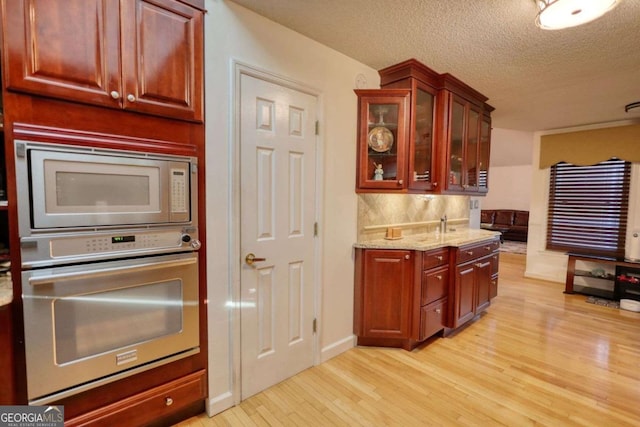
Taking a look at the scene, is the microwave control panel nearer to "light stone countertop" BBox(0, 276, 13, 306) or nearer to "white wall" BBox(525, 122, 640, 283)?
"light stone countertop" BBox(0, 276, 13, 306)

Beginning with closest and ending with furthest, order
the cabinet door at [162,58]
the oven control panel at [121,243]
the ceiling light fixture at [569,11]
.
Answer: the oven control panel at [121,243] < the cabinet door at [162,58] < the ceiling light fixture at [569,11]

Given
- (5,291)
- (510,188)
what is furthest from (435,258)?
(510,188)

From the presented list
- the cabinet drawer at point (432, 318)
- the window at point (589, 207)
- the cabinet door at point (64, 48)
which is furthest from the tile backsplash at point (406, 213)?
the cabinet door at point (64, 48)

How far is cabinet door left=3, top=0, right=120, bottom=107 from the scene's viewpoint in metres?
1.16

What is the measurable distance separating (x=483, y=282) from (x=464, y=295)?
0.48m

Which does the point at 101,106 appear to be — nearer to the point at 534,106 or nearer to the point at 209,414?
the point at 209,414

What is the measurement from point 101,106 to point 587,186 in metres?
5.87

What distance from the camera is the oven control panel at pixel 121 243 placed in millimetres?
1291

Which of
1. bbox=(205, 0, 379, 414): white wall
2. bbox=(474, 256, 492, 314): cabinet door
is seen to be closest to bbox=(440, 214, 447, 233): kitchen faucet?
bbox=(474, 256, 492, 314): cabinet door

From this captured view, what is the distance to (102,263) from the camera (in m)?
1.38

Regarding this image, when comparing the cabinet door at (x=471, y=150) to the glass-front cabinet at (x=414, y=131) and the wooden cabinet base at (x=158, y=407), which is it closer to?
the glass-front cabinet at (x=414, y=131)

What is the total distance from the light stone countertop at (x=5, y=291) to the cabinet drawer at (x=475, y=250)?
300 cm

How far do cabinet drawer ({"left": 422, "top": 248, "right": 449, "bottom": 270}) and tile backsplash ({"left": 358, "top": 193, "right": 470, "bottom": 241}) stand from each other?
49 centimetres

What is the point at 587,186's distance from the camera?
14.4ft
